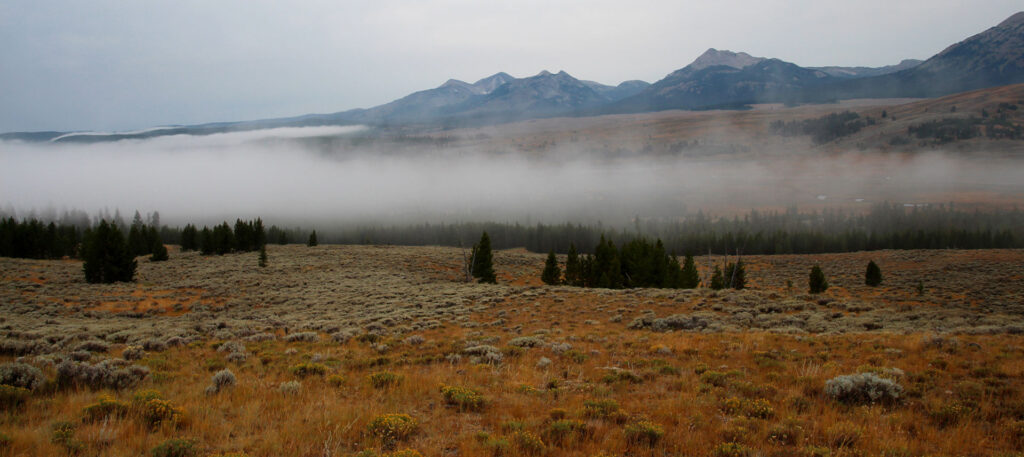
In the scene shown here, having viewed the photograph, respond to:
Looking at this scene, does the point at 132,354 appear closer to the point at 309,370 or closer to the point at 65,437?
the point at 309,370

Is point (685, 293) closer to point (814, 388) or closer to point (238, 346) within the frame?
point (814, 388)

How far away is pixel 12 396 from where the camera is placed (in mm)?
7020

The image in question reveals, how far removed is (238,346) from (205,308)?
1982 centimetres

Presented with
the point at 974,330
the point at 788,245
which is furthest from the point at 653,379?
the point at 788,245

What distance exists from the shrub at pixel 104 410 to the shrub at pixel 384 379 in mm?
4201

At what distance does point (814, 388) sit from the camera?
859cm

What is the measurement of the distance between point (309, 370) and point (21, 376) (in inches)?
198

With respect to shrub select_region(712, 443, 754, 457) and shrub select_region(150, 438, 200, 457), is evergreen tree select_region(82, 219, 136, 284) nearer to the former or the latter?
shrub select_region(150, 438, 200, 457)

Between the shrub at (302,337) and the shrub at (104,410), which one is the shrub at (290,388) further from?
the shrub at (302,337)

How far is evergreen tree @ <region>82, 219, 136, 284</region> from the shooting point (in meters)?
40.8

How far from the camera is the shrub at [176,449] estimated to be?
18.0 ft

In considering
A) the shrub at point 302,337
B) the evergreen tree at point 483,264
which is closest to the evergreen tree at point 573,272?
the evergreen tree at point 483,264

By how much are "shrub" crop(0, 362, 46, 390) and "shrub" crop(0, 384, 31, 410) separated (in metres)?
0.46

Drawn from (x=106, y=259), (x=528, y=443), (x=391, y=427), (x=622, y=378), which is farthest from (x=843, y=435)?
(x=106, y=259)
